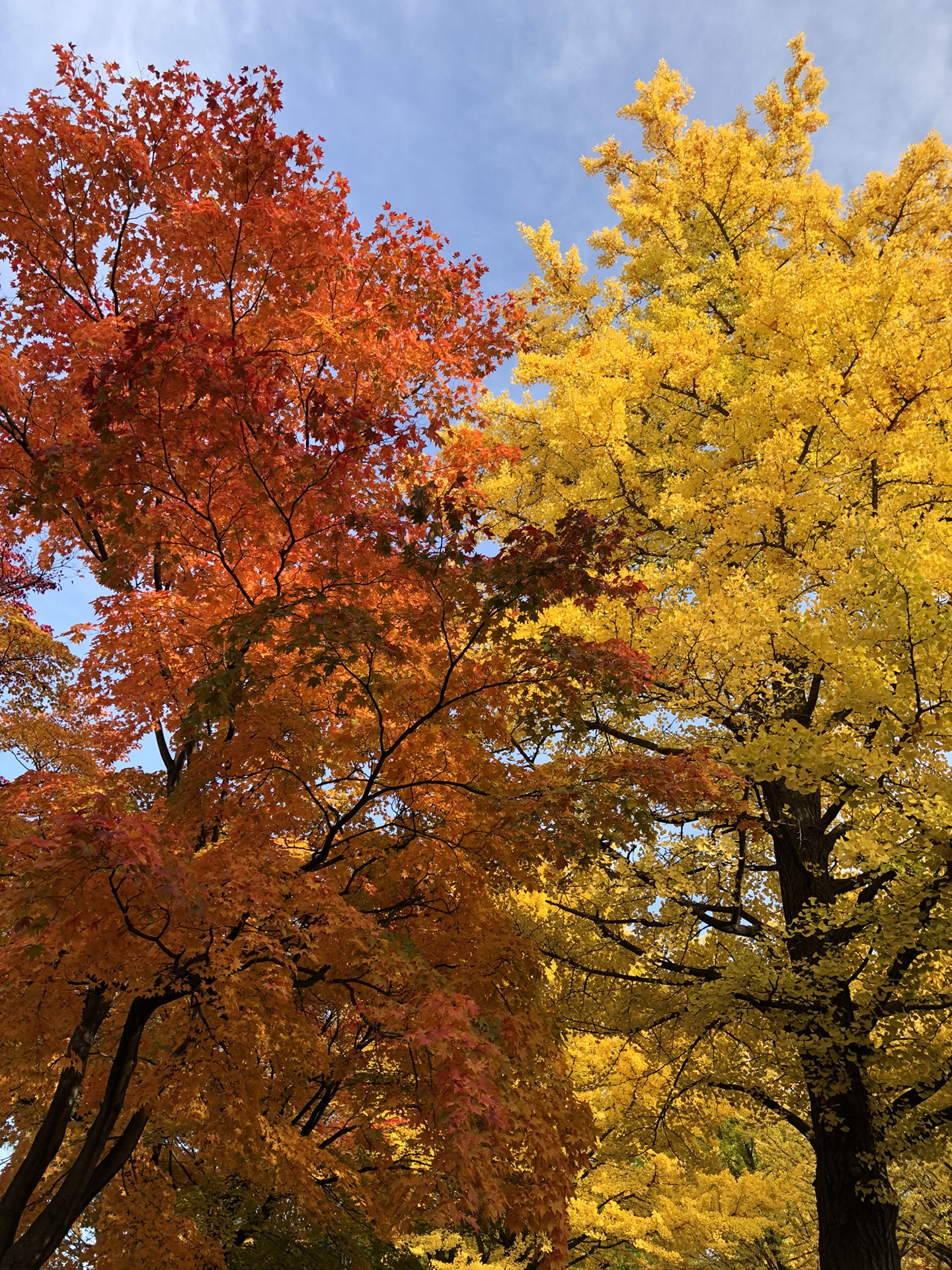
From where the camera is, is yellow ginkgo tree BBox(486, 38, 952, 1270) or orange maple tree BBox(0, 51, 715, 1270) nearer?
orange maple tree BBox(0, 51, 715, 1270)

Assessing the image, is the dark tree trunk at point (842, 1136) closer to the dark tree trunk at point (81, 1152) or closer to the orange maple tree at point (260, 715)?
the orange maple tree at point (260, 715)

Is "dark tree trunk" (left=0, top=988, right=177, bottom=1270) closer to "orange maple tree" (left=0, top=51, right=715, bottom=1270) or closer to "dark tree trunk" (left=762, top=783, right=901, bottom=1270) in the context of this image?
"orange maple tree" (left=0, top=51, right=715, bottom=1270)

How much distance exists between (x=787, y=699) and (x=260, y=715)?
4479mm

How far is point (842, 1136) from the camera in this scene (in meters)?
6.24

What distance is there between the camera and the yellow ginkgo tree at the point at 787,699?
507cm

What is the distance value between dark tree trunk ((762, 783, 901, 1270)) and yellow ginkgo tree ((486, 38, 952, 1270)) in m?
0.02

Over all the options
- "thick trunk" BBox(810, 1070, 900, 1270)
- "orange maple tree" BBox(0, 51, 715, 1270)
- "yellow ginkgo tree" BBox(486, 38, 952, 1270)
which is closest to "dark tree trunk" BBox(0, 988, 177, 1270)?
"orange maple tree" BBox(0, 51, 715, 1270)

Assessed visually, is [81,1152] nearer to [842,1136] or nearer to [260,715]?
[260,715]

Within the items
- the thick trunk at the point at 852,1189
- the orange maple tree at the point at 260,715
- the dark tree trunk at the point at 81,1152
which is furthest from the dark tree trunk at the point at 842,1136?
the dark tree trunk at the point at 81,1152

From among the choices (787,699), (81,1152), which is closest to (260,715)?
(81,1152)

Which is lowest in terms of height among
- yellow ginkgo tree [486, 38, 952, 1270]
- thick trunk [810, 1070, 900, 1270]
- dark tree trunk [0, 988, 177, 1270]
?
dark tree trunk [0, 988, 177, 1270]

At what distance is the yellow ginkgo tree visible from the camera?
5.07 m

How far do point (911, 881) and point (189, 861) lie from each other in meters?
4.62

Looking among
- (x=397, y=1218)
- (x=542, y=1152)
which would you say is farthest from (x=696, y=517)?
(x=397, y=1218)
